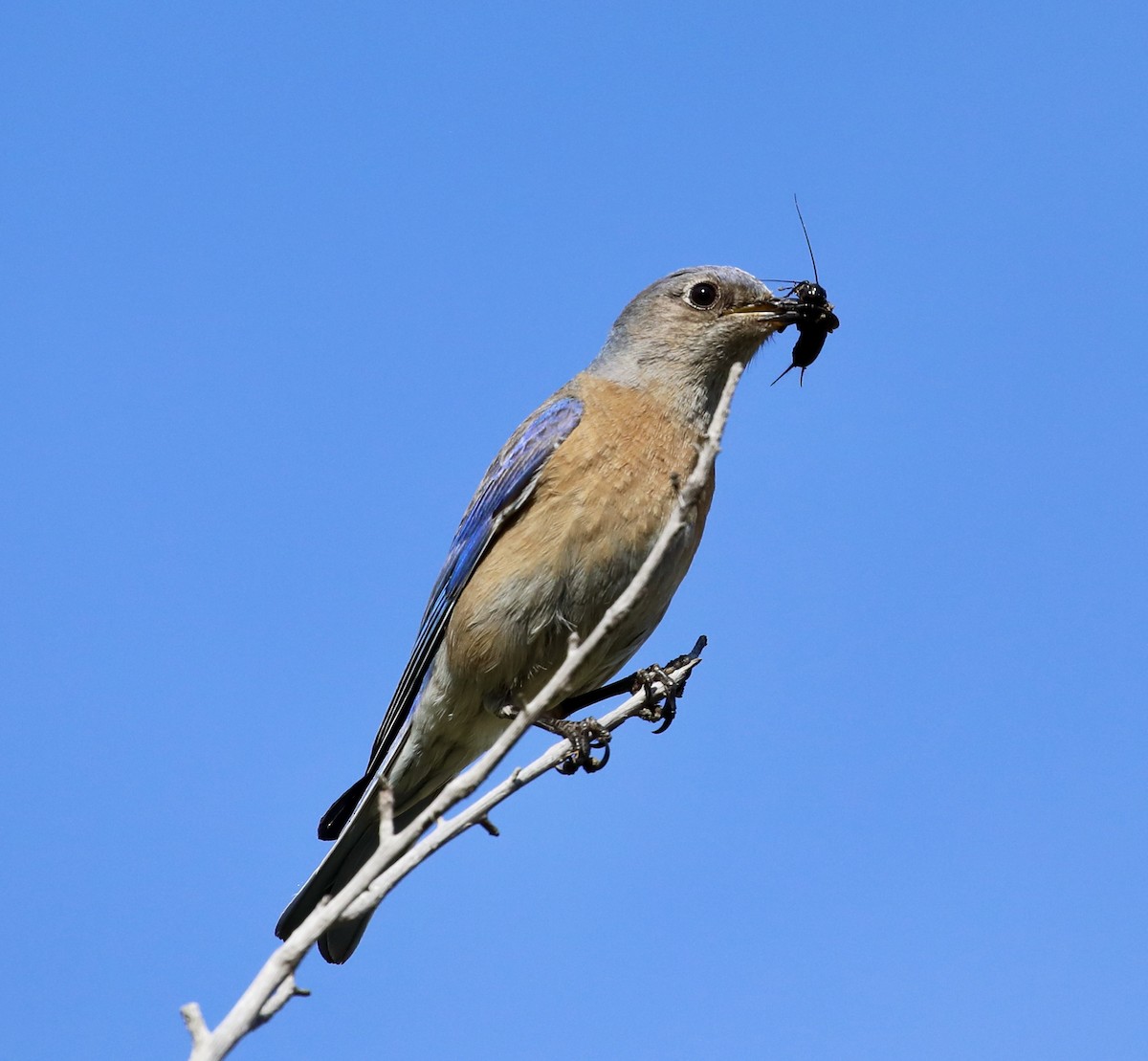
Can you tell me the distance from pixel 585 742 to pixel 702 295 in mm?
2774

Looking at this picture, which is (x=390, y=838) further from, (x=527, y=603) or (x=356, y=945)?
(x=356, y=945)

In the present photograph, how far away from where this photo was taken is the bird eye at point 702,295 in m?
7.50

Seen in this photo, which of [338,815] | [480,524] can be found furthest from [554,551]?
[338,815]

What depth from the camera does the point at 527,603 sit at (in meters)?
6.56

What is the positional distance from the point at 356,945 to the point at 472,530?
2.22 meters

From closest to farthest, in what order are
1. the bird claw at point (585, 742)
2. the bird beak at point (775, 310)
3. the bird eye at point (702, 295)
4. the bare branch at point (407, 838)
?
the bare branch at point (407, 838) → the bird claw at point (585, 742) → the bird beak at point (775, 310) → the bird eye at point (702, 295)

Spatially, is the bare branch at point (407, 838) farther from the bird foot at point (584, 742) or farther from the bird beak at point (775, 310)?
the bird beak at point (775, 310)

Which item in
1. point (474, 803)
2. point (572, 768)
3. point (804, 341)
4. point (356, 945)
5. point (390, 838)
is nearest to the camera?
point (390, 838)

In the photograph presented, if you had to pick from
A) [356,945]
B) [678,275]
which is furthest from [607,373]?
[356,945]

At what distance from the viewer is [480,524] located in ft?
23.4

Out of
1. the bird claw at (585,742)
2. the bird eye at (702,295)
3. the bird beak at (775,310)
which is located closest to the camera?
the bird claw at (585,742)

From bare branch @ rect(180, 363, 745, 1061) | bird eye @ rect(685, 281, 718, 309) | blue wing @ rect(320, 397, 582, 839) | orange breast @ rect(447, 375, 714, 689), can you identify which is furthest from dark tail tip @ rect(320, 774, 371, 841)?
bird eye @ rect(685, 281, 718, 309)

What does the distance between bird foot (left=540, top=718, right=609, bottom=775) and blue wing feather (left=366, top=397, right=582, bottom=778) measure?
1076 mm

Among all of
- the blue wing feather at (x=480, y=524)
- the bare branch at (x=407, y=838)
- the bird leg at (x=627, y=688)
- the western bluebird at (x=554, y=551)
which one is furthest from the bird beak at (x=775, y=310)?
the bare branch at (x=407, y=838)
